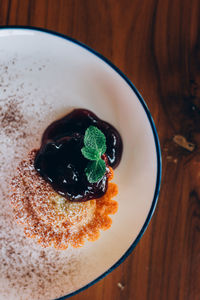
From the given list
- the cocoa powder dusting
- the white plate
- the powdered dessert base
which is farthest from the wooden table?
the cocoa powder dusting

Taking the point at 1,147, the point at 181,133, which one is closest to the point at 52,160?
the point at 1,147

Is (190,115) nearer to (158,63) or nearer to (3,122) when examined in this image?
(158,63)

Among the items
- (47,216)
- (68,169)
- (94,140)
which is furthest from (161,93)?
(47,216)

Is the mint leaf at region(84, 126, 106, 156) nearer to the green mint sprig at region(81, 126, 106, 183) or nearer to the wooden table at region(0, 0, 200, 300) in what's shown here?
the green mint sprig at region(81, 126, 106, 183)

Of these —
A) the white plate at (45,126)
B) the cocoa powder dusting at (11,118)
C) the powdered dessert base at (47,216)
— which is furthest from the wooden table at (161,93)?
the cocoa powder dusting at (11,118)

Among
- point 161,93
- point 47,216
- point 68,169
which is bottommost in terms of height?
point 47,216

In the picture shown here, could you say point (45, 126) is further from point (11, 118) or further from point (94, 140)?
point (94, 140)
